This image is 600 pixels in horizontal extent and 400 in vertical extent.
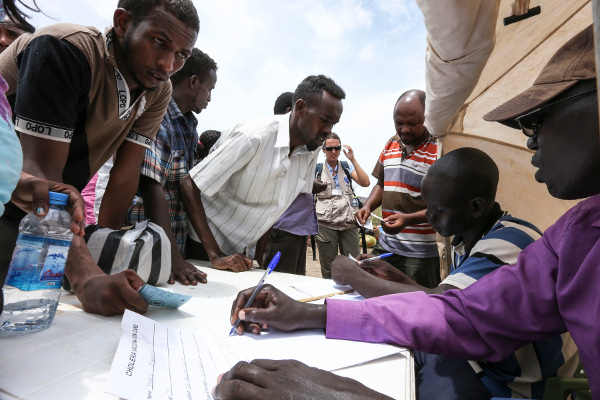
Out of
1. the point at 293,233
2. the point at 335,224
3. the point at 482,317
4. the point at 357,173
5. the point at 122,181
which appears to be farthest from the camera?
the point at 357,173

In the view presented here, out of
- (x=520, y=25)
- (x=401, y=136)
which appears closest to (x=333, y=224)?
(x=401, y=136)

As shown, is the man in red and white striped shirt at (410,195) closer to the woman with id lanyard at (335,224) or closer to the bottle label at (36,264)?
the woman with id lanyard at (335,224)

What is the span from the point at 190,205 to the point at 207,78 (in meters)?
1.13

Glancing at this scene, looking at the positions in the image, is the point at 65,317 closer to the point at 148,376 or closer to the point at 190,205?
the point at 148,376

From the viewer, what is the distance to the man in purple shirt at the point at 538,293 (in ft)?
2.66

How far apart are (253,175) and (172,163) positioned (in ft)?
1.66

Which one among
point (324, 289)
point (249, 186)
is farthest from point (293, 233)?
point (324, 289)

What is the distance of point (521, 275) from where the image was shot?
98cm

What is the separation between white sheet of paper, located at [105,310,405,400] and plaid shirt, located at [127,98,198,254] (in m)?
1.24

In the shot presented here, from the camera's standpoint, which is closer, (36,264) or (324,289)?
(36,264)

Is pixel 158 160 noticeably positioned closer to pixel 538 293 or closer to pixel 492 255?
pixel 492 255

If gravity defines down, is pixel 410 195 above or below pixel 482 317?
above

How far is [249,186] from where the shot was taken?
2.27 metres

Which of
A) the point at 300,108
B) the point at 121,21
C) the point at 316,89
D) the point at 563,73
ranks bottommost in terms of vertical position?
the point at 563,73
